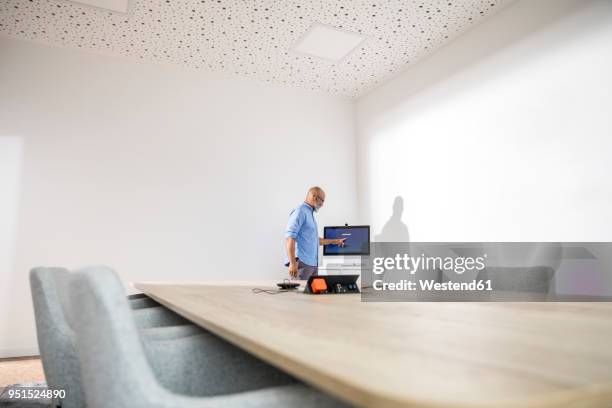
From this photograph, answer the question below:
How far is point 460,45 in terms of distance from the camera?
13.2 ft

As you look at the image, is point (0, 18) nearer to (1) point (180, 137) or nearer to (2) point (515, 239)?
(1) point (180, 137)

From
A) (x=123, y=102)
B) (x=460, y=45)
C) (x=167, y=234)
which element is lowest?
(x=167, y=234)

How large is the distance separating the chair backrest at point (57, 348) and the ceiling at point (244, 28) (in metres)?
2.89

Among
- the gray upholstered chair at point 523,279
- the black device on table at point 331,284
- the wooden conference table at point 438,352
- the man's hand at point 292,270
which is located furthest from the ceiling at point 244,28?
the wooden conference table at point 438,352

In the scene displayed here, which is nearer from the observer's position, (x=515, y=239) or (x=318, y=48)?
(x=515, y=239)

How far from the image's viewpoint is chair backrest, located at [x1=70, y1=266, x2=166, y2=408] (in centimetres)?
59

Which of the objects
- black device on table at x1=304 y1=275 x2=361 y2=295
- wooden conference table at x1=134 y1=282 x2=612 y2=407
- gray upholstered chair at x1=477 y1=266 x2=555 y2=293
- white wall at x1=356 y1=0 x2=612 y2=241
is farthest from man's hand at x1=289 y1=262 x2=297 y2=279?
wooden conference table at x1=134 y1=282 x2=612 y2=407

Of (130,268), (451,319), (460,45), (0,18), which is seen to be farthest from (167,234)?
(451,319)

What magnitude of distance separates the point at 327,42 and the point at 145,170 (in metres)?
2.33

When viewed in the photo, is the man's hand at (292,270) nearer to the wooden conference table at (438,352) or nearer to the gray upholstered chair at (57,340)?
the gray upholstered chair at (57,340)

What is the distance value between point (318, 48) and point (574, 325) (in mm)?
3903

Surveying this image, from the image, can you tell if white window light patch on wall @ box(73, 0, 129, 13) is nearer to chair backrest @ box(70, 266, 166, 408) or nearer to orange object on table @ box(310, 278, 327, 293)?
orange object on table @ box(310, 278, 327, 293)

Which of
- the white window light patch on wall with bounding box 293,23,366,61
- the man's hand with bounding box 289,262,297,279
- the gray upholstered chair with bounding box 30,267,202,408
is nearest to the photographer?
the gray upholstered chair with bounding box 30,267,202,408

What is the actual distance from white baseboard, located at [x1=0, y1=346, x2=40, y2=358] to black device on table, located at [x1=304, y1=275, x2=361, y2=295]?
11.3ft
